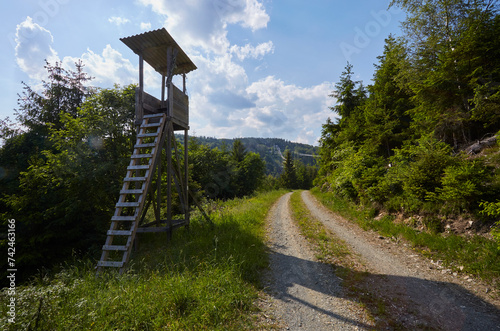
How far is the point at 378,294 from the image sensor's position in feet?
13.4

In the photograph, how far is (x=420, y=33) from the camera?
35.7 ft

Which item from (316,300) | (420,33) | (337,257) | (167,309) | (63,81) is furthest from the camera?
(63,81)

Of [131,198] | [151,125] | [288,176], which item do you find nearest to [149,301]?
[151,125]

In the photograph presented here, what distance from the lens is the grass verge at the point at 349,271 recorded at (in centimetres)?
346

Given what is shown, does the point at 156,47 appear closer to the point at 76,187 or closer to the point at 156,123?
the point at 156,123

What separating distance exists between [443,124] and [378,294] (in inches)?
369

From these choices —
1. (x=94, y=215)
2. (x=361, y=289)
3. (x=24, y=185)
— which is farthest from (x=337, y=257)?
(x=24, y=185)

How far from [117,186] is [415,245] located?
435 inches

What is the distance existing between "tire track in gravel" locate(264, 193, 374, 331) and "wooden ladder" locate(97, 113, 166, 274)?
3.72 metres

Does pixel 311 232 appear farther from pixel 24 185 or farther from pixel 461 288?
pixel 24 185

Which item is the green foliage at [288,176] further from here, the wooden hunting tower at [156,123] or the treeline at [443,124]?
the wooden hunting tower at [156,123]

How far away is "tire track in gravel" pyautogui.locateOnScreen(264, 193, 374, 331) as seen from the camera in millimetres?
3318

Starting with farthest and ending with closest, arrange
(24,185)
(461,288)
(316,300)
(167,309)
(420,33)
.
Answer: (420,33), (24,185), (461,288), (316,300), (167,309)

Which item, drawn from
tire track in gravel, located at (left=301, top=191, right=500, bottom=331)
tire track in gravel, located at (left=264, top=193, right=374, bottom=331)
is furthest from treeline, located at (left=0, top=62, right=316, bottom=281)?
tire track in gravel, located at (left=301, top=191, right=500, bottom=331)
